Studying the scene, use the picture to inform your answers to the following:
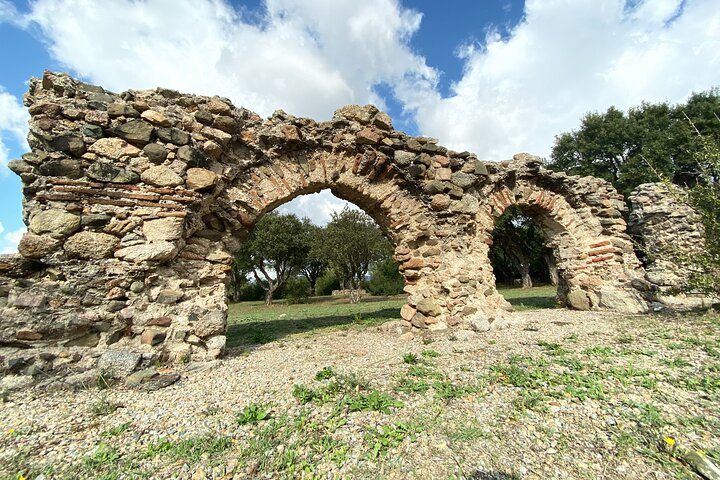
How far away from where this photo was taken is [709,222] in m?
5.58

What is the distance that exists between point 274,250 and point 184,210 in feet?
65.2

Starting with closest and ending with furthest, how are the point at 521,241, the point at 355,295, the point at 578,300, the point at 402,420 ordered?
the point at 402,420, the point at 578,300, the point at 355,295, the point at 521,241

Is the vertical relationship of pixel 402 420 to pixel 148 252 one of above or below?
below

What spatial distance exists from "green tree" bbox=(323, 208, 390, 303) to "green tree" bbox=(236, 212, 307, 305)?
11.8ft

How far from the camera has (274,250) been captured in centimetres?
2375

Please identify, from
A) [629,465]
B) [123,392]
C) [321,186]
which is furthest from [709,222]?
[123,392]

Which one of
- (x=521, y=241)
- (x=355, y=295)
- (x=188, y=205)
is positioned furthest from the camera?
(x=521, y=241)

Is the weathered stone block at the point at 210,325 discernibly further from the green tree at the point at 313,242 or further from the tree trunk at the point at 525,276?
the tree trunk at the point at 525,276

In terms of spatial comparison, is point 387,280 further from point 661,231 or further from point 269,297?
point 661,231

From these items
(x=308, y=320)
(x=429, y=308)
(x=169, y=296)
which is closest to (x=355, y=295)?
(x=308, y=320)

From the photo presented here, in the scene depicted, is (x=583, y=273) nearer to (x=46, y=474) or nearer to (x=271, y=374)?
(x=271, y=374)

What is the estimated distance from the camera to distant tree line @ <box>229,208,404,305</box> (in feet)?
70.2

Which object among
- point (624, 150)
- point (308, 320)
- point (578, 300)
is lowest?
point (308, 320)

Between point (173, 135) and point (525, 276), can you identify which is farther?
point (525, 276)
